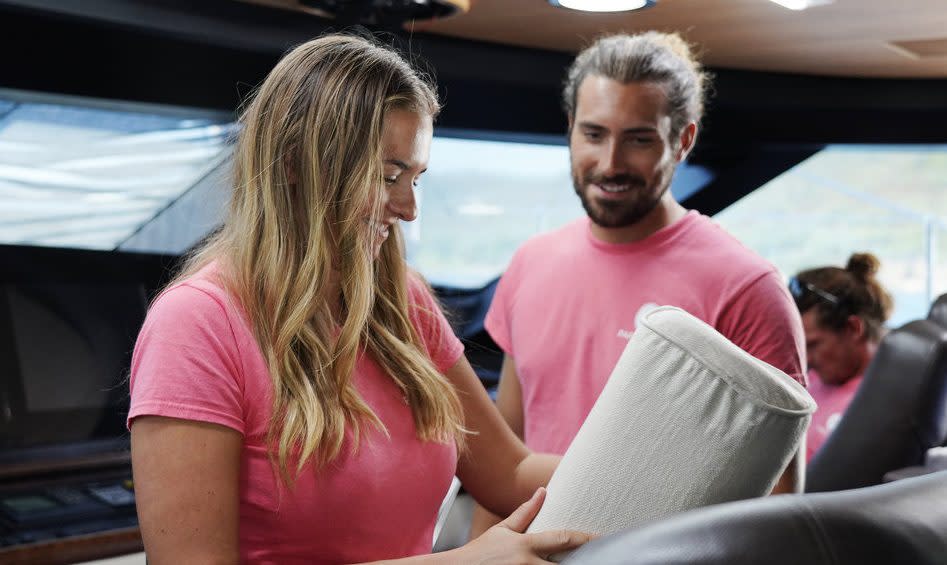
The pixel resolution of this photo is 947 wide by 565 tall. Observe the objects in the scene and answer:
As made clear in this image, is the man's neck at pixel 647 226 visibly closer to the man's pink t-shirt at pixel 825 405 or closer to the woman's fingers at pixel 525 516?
the woman's fingers at pixel 525 516

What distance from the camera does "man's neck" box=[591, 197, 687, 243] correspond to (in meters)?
2.11

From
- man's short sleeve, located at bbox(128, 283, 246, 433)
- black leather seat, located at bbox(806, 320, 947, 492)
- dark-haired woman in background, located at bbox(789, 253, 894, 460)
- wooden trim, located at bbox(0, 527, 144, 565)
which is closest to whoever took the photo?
man's short sleeve, located at bbox(128, 283, 246, 433)

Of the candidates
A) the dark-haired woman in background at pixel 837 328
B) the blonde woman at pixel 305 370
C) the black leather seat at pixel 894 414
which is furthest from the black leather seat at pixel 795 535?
the dark-haired woman in background at pixel 837 328

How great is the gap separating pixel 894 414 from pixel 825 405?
55 centimetres

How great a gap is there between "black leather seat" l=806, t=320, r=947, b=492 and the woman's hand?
1.93 m

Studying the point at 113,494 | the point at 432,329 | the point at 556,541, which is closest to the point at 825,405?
the point at 432,329

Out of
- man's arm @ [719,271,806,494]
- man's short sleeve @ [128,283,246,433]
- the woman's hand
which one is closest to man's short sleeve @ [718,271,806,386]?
man's arm @ [719,271,806,494]

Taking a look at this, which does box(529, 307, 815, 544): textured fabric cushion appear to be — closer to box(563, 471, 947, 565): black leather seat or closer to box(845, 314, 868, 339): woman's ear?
box(563, 471, 947, 565): black leather seat

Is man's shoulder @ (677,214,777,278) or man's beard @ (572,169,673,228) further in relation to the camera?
man's beard @ (572,169,673,228)

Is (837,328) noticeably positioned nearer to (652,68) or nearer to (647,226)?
(647,226)

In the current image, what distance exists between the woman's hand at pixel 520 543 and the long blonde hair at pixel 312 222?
0.69 ft

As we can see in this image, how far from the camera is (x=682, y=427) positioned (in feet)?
3.45

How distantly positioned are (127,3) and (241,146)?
1953 mm

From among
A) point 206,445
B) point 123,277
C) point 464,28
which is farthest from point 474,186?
point 206,445
